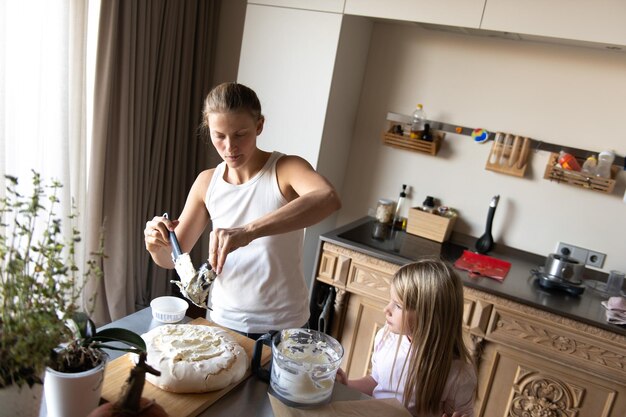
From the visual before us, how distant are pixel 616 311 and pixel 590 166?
715 mm

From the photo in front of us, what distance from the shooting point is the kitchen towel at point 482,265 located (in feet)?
7.02

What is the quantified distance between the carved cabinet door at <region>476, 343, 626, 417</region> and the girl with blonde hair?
841 mm

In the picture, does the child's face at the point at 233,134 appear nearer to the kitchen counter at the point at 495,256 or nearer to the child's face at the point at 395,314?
the child's face at the point at 395,314

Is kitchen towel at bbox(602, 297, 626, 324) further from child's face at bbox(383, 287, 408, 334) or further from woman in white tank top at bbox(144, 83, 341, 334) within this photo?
woman in white tank top at bbox(144, 83, 341, 334)

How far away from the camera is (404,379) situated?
4.27ft

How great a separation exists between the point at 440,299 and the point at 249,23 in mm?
1816

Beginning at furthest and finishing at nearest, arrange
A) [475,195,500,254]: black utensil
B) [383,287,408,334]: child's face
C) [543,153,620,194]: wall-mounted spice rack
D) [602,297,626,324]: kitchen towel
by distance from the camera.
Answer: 1. [475,195,500,254]: black utensil
2. [543,153,620,194]: wall-mounted spice rack
3. [602,297,626,324]: kitchen towel
4. [383,287,408,334]: child's face

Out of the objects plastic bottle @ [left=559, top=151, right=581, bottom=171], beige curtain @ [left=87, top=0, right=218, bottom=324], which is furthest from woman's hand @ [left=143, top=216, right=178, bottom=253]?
plastic bottle @ [left=559, top=151, right=581, bottom=171]

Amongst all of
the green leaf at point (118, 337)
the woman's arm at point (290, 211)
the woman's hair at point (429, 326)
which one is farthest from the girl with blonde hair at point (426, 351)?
the green leaf at point (118, 337)

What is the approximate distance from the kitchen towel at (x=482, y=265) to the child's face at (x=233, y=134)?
1.24 meters

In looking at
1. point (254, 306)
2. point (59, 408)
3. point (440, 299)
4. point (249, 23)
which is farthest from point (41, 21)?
point (440, 299)

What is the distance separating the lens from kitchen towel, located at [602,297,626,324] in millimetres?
1858

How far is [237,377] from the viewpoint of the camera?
1.07 meters

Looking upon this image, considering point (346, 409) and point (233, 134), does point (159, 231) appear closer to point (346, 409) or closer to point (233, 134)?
point (233, 134)
